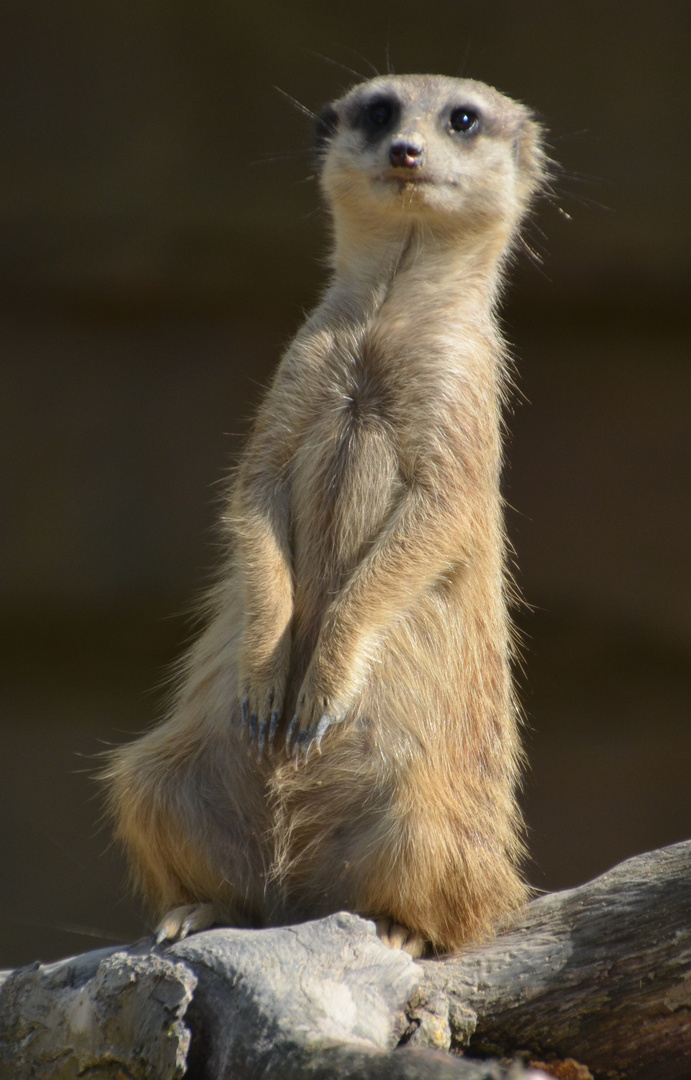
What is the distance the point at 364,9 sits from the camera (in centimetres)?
421

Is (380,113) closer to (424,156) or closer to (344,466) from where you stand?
(424,156)

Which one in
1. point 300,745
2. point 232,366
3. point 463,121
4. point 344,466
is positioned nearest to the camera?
point 300,745

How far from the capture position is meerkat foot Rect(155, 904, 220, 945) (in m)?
2.05

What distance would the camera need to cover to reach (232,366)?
14.7 feet

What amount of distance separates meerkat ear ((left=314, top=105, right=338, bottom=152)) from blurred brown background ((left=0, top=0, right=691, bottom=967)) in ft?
4.68

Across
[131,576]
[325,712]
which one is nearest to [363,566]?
[325,712]

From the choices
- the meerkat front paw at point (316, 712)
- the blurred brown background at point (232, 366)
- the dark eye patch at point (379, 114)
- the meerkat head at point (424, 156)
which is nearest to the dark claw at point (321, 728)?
the meerkat front paw at point (316, 712)

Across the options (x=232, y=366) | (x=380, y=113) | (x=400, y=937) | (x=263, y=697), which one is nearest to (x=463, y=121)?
(x=380, y=113)

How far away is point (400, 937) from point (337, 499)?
2.74 ft

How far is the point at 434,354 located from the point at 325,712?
76 cm

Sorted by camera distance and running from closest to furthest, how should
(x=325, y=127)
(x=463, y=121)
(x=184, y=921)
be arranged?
(x=184, y=921) → (x=463, y=121) → (x=325, y=127)

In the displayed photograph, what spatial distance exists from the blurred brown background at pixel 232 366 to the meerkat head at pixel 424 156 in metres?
1.49

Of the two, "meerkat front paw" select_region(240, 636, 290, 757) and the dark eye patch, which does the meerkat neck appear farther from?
"meerkat front paw" select_region(240, 636, 290, 757)

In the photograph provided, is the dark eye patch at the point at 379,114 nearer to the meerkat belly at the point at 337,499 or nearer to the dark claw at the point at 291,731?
the meerkat belly at the point at 337,499
